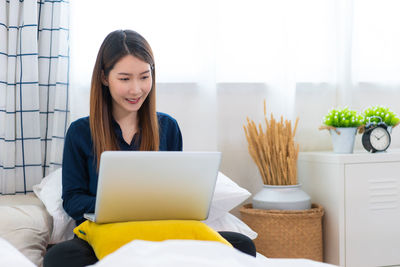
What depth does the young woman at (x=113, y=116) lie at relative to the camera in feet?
4.96

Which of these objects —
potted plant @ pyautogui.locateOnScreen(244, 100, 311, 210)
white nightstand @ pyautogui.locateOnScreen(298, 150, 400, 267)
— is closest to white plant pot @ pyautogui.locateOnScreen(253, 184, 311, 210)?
potted plant @ pyautogui.locateOnScreen(244, 100, 311, 210)

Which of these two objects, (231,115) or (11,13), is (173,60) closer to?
(231,115)

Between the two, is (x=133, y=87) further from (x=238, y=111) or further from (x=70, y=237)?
(x=238, y=111)

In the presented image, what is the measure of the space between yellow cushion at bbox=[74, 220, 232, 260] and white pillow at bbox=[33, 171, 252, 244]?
19.0 inches

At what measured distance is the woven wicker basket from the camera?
1992 millimetres

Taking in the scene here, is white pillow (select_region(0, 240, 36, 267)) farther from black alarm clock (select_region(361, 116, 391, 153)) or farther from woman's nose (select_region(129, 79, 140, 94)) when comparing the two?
black alarm clock (select_region(361, 116, 391, 153))

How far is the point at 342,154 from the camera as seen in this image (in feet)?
6.73

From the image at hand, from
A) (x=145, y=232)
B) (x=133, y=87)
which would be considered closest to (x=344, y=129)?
(x=133, y=87)

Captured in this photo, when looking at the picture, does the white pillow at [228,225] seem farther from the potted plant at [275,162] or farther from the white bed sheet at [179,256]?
the white bed sheet at [179,256]

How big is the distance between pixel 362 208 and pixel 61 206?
1208 millimetres

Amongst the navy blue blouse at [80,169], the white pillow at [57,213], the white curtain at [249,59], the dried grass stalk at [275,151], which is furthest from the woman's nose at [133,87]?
the dried grass stalk at [275,151]

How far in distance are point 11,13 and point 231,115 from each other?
3.45 ft

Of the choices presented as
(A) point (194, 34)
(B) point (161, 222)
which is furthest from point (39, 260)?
(A) point (194, 34)

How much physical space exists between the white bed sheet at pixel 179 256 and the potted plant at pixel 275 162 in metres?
1.37
